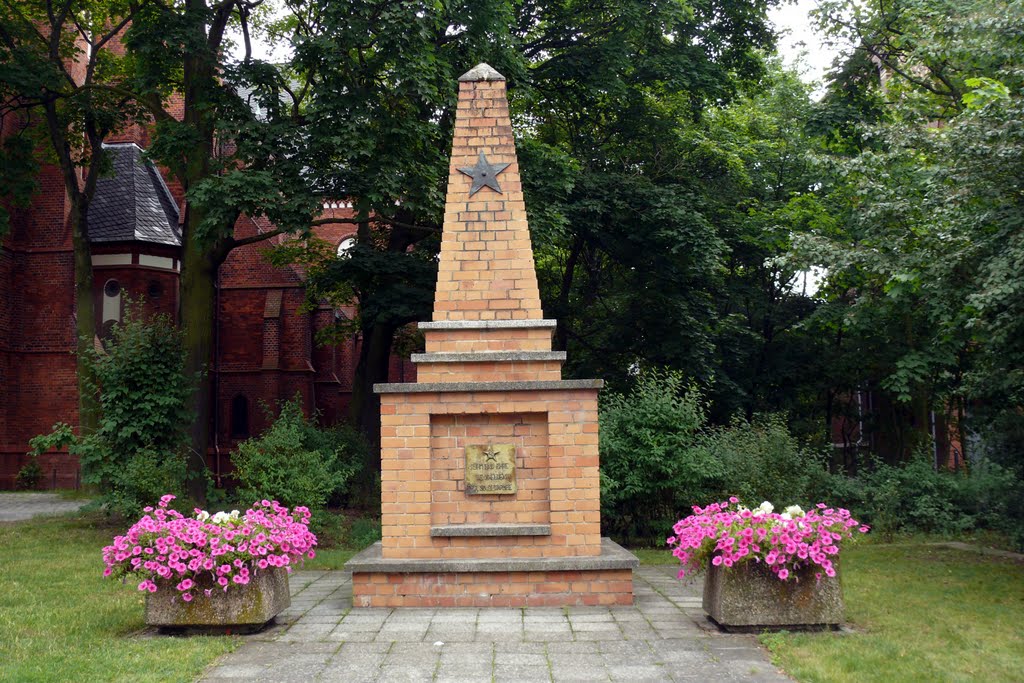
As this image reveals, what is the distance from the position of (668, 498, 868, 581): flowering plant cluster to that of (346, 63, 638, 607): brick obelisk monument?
3.51 feet

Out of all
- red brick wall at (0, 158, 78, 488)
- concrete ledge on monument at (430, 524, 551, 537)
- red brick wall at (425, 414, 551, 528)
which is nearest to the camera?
concrete ledge on monument at (430, 524, 551, 537)

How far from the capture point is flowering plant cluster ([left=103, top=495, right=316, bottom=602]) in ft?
23.3

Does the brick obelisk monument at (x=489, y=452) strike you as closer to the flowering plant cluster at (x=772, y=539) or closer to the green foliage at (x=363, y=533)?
the flowering plant cluster at (x=772, y=539)

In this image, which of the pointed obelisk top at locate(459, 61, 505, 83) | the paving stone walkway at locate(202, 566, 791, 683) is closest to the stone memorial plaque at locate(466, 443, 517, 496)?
the paving stone walkway at locate(202, 566, 791, 683)

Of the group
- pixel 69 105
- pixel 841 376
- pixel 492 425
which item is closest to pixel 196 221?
pixel 69 105

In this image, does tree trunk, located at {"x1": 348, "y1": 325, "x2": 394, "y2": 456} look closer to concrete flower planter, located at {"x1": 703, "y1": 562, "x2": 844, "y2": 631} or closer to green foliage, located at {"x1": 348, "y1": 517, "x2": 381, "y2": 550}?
green foliage, located at {"x1": 348, "y1": 517, "x2": 381, "y2": 550}

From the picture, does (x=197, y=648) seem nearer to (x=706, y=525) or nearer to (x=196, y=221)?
(x=706, y=525)

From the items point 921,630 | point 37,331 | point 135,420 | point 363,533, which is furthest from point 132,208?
point 921,630

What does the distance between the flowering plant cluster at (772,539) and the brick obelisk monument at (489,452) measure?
1.07 m

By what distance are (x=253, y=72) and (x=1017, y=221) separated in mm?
12273

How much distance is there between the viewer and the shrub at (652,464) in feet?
45.6

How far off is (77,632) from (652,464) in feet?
28.6

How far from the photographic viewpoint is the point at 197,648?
680 centimetres

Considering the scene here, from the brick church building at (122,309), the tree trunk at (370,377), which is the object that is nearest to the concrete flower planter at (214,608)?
the tree trunk at (370,377)
